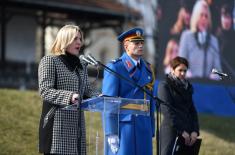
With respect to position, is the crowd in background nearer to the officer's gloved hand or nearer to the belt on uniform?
the belt on uniform

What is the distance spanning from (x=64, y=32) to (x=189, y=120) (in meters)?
2.66

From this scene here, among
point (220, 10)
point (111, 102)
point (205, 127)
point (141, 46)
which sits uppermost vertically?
point (220, 10)

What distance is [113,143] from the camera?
6.22 m

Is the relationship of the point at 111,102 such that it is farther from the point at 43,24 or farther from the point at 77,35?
the point at 43,24

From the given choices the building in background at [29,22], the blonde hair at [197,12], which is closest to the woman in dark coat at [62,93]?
the blonde hair at [197,12]

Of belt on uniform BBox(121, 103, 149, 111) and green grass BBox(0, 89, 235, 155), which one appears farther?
green grass BBox(0, 89, 235, 155)

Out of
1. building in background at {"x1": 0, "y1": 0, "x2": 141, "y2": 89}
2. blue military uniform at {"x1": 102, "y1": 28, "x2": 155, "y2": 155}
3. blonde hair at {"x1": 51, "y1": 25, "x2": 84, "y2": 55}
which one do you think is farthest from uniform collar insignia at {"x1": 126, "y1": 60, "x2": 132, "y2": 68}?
building in background at {"x1": 0, "y1": 0, "x2": 141, "y2": 89}

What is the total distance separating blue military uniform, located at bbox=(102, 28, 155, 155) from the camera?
6.57m

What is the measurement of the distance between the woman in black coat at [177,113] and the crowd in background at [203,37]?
5.71m

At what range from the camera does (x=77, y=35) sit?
19.7 feet

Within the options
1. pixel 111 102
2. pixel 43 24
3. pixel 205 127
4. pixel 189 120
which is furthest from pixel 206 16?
pixel 43 24

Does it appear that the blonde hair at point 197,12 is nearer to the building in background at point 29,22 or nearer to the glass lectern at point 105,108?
the glass lectern at point 105,108

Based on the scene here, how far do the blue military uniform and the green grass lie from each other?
2.46 m

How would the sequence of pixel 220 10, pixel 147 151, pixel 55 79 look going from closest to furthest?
pixel 55 79 → pixel 147 151 → pixel 220 10
